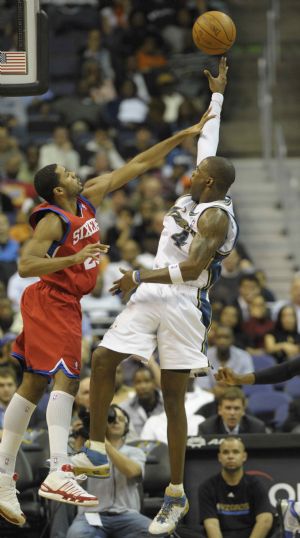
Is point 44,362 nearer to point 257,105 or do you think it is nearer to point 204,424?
point 204,424

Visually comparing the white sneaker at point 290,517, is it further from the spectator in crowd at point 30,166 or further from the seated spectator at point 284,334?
the spectator in crowd at point 30,166

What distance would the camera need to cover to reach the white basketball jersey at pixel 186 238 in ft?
26.2

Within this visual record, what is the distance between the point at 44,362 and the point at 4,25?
46.5ft

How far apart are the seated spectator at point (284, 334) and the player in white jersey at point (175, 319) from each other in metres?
5.67

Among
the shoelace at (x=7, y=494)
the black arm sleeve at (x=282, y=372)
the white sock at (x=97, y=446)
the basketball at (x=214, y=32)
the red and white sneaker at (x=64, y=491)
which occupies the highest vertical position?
the basketball at (x=214, y=32)

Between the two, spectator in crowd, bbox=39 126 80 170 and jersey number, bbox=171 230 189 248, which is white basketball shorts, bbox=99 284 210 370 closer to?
jersey number, bbox=171 230 189 248

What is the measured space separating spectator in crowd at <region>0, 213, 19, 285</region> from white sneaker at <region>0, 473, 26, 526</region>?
7.19 meters

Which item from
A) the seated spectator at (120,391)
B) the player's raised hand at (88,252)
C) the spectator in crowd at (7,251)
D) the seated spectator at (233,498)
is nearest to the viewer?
the player's raised hand at (88,252)

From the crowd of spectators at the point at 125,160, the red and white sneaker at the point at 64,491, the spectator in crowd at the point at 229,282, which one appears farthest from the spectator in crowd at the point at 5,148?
the red and white sneaker at the point at 64,491

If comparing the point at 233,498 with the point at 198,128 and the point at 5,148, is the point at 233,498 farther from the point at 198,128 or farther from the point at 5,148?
the point at 5,148

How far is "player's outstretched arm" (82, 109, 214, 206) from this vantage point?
27.6 ft

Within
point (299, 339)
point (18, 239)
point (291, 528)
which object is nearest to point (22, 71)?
point (291, 528)

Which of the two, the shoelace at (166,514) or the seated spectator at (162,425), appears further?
the seated spectator at (162,425)

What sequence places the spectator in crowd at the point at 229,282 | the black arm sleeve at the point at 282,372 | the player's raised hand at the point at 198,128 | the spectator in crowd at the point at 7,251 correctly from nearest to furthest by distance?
the player's raised hand at the point at 198,128, the black arm sleeve at the point at 282,372, the spectator in crowd at the point at 229,282, the spectator in crowd at the point at 7,251
